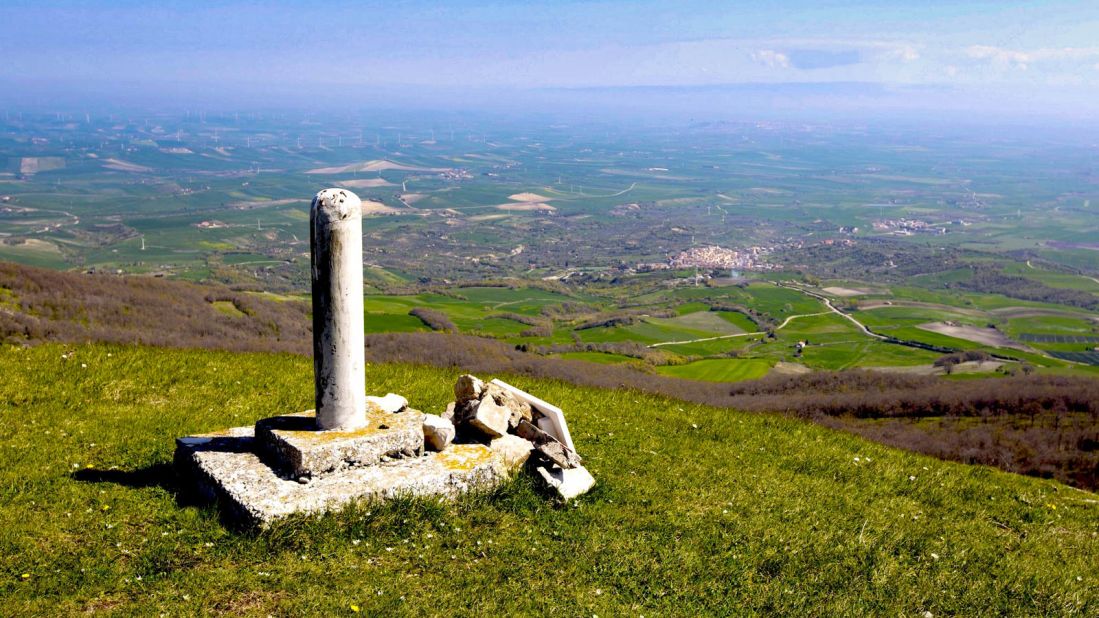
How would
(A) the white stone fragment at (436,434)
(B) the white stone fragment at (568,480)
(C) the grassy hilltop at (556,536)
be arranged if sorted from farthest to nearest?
1. (A) the white stone fragment at (436,434)
2. (B) the white stone fragment at (568,480)
3. (C) the grassy hilltop at (556,536)

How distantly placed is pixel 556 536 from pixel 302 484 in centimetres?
336

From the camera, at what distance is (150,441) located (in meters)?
12.2

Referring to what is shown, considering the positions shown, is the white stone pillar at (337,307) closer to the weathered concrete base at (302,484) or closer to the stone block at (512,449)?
the weathered concrete base at (302,484)

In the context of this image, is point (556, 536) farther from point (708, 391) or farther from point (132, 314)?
point (132, 314)

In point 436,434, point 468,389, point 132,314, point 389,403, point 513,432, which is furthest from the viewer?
point 132,314

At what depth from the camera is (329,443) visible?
33.2ft

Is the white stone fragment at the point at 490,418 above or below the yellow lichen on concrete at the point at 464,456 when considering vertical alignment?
above

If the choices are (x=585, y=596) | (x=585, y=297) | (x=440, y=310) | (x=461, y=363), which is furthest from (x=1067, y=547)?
(x=585, y=297)

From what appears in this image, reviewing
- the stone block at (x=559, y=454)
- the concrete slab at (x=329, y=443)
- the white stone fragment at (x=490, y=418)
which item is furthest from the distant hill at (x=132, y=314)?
the stone block at (x=559, y=454)

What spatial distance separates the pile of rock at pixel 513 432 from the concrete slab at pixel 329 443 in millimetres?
628

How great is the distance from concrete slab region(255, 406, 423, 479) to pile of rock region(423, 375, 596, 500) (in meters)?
0.63

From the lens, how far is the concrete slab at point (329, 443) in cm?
1002

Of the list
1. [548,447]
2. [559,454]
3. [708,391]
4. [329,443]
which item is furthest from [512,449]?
[708,391]

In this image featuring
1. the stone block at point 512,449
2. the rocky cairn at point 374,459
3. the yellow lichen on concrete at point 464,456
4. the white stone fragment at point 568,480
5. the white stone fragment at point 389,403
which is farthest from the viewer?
the white stone fragment at point 389,403
